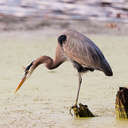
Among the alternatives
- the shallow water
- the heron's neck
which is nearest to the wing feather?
the heron's neck

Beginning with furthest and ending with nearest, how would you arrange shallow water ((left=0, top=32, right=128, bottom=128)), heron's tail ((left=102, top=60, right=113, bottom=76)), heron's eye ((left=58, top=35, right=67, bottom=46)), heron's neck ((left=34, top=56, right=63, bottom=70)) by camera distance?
heron's neck ((left=34, top=56, right=63, bottom=70))
heron's eye ((left=58, top=35, right=67, bottom=46))
heron's tail ((left=102, top=60, right=113, bottom=76))
shallow water ((left=0, top=32, right=128, bottom=128))

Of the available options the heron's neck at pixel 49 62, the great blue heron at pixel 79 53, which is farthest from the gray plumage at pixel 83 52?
the heron's neck at pixel 49 62

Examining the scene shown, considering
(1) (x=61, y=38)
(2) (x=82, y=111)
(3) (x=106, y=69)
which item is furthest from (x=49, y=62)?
(2) (x=82, y=111)

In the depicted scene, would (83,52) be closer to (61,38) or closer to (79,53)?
(79,53)

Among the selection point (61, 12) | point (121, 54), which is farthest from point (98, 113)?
point (61, 12)

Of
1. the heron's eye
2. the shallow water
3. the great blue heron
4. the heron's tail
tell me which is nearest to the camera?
the shallow water

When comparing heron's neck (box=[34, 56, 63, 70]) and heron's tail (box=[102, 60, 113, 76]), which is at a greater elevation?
heron's neck (box=[34, 56, 63, 70])

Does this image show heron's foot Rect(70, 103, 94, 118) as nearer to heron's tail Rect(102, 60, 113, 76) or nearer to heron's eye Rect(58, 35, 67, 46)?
heron's tail Rect(102, 60, 113, 76)

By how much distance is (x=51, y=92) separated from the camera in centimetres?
620

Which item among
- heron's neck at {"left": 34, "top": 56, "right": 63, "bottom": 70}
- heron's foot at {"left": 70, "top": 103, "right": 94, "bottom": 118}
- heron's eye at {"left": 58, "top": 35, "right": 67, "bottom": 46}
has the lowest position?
heron's foot at {"left": 70, "top": 103, "right": 94, "bottom": 118}

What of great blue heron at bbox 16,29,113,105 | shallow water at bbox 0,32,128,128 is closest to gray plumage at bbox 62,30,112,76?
great blue heron at bbox 16,29,113,105

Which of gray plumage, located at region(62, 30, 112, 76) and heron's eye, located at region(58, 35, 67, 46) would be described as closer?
gray plumage, located at region(62, 30, 112, 76)

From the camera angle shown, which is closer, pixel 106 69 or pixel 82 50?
pixel 106 69

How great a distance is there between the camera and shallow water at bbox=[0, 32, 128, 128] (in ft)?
16.5
